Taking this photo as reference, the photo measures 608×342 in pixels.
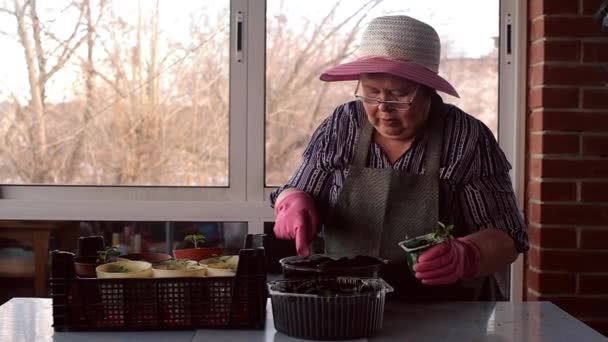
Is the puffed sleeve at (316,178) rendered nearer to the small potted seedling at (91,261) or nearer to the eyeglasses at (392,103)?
the eyeglasses at (392,103)

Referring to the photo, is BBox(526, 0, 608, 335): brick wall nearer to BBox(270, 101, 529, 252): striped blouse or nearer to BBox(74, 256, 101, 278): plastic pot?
BBox(270, 101, 529, 252): striped blouse

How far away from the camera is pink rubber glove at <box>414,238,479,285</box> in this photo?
4.94 ft

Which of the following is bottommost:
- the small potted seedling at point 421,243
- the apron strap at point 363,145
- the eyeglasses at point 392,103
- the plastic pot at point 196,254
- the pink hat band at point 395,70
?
the plastic pot at point 196,254

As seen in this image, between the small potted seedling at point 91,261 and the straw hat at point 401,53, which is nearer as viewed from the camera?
the small potted seedling at point 91,261

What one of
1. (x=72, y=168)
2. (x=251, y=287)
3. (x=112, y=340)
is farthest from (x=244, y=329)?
(x=72, y=168)

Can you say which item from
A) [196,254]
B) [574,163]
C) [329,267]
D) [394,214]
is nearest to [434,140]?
[394,214]

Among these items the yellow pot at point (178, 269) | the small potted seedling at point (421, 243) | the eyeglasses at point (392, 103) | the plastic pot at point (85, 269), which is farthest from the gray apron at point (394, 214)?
the plastic pot at point (85, 269)

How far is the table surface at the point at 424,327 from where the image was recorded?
1.37 m

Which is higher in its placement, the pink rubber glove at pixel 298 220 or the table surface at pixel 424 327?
the pink rubber glove at pixel 298 220

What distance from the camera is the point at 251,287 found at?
1.40 meters

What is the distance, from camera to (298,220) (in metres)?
1.74

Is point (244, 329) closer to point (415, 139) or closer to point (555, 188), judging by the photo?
point (415, 139)

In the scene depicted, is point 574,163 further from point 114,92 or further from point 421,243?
point 114,92

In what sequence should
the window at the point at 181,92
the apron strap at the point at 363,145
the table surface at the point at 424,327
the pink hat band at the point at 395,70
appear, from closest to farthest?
the table surface at the point at 424,327 < the pink hat band at the point at 395,70 < the apron strap at the point at 363,145 < the window at the point at 181,92
